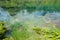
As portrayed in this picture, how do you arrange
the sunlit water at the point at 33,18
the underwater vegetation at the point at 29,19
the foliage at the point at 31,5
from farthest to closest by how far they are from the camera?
the foliage at the point at 31,5, the sunlit water at the point at 33,18, the underwater vegetation at the point at 29,19

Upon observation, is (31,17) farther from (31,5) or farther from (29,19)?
(31,5)

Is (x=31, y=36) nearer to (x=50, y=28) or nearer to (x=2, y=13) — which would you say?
(x=50, y=28)

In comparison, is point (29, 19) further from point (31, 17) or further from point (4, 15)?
point (4, 15)

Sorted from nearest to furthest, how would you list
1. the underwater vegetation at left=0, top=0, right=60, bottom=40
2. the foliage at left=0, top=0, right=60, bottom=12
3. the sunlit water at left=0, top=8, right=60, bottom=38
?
the underwater vegetation at left=0, top=0, right=60, bottom=40, the sunlit water at left=0, top=8, right=60, bottom=38, the foliage at left=0, top=0, right=60, bottom=12

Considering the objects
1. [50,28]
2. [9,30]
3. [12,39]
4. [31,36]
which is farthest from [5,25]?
[50,28]

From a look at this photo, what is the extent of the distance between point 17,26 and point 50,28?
32 cm

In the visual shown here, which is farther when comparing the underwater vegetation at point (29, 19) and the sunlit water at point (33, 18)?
the sunlit water at point (33, 18)

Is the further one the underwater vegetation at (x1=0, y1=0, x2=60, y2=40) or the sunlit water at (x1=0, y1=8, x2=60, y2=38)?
the sunlit water at (x1=0, y1=8, x2=60, y2=38)

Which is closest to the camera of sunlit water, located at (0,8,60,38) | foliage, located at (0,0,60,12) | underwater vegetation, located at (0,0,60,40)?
underwater vegetation, located at (0,0,60,40)

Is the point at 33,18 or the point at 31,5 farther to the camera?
the point at 31,5

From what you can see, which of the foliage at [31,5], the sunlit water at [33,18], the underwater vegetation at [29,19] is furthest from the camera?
the foliage at [31,5]

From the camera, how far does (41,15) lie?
1.66 metres

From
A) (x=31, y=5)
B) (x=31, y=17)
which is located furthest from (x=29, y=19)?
(x=31, y=5)

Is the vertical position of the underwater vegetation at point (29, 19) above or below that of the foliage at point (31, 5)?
below
